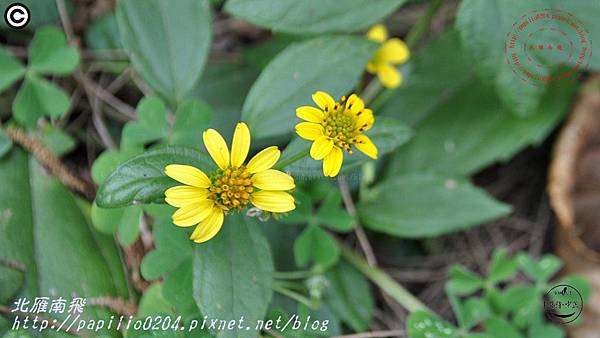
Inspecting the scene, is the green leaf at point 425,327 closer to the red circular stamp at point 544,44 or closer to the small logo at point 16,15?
the red circular stamp at point 544,44

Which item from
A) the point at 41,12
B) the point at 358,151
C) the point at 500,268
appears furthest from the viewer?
the point at 41,12

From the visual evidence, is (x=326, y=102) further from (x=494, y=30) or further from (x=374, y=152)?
(x=494, y=30)

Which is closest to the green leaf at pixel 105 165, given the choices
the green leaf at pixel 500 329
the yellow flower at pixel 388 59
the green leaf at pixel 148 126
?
the green leaf at pixel 148 126

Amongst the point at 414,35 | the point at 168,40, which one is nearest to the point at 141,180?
the point at 168,40

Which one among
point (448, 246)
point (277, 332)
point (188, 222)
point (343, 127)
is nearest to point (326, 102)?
point (343, 127)

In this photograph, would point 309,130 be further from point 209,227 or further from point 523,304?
point 523,304

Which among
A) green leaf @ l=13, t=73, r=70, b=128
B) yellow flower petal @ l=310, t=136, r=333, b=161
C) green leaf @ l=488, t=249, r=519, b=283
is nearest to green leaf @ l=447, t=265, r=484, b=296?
green leaf @ l=488, t=249, r=519, b=283
